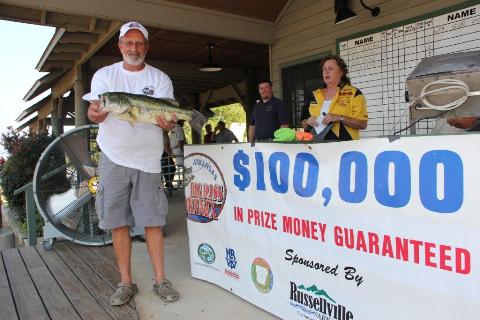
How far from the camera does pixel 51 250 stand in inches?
157

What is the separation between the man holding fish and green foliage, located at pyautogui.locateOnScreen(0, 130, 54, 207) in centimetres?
390

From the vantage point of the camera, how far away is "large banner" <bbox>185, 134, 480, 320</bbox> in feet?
5.34

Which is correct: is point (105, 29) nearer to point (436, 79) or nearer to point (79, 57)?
point (79, 57)

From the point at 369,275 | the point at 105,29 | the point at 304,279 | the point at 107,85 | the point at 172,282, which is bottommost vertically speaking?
the point at 172,282

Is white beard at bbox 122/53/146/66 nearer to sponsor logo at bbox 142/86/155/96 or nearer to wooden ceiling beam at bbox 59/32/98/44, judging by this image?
sponsor logo at bbox 142/86/155/96

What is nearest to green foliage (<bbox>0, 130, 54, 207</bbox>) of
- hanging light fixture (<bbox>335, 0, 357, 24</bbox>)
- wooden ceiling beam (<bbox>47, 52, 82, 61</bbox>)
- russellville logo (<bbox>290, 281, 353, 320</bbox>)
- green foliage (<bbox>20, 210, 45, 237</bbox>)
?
green foliage (<bbox>20, 210, 45, 237</bbox>)

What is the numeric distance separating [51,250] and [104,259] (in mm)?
704

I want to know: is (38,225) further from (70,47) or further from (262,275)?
(262,275)

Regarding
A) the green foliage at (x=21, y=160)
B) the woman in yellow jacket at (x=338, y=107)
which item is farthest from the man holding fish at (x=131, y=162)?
the green foliage at (x=21, y=160)

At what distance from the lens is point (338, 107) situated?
9.87 ft

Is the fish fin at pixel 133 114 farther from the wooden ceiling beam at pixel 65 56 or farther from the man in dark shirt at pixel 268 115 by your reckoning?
the wooden ceiling beam at pixel 65 56

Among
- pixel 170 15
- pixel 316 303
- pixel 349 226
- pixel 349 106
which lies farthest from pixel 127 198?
pixel 170 15

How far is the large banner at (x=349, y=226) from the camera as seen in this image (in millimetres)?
1628

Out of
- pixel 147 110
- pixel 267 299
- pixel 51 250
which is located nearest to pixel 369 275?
pixel 267 299
